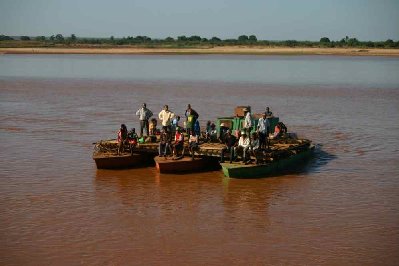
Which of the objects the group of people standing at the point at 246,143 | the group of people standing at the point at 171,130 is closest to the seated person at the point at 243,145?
the group of people standing at the point at 246,143

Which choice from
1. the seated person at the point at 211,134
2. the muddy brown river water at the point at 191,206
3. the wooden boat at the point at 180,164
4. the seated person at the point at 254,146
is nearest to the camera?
the muddy brown river water at the point at 191,206

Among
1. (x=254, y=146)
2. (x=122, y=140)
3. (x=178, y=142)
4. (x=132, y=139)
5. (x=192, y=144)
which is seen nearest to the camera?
(x=254, y=146)

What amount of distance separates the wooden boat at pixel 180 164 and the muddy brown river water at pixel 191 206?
272 millimetres

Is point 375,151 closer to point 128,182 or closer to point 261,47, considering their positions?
point 128,182

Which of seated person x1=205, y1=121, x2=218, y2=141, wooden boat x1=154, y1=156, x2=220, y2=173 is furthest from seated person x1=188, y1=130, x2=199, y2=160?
seated person x1=205, y1=121, x2=218, y2=141

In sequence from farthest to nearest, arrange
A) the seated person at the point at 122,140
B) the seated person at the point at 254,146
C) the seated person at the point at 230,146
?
the seated person at the point at 122,140 < the seated person at the point at 230,146 < the seated person at the point at 254,146

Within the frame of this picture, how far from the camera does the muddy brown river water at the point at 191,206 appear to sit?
42.1 ft

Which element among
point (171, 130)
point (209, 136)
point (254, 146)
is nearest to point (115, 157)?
point (171, 130)

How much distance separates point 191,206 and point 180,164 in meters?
3.29

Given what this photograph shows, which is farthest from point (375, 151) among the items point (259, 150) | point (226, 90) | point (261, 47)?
point (261, 47)

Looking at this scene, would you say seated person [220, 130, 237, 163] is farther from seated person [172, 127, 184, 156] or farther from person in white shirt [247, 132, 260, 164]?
seated person [172, 127, 184, 156]

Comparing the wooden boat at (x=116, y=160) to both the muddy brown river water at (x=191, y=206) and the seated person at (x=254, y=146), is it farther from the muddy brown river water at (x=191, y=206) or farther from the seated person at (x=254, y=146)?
the seated person at (x=254, y=146)

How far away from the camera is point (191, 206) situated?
16000mm

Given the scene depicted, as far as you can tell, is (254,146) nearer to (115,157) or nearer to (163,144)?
(163,144)
